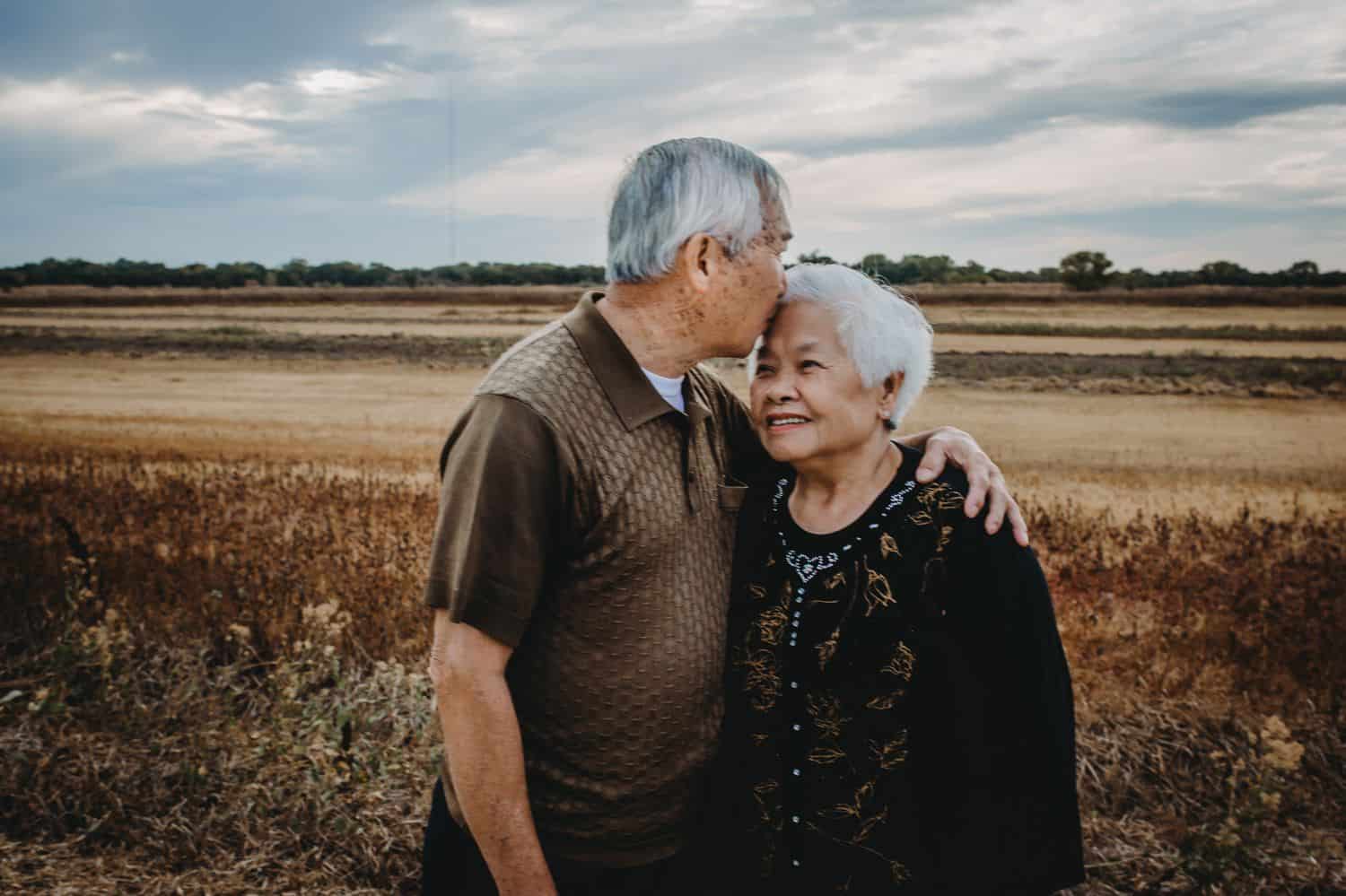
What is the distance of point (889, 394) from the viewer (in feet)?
7.24

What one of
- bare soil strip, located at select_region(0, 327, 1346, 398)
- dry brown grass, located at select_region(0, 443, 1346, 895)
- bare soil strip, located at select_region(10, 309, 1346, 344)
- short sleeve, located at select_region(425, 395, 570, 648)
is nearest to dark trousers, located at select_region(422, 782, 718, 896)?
short sleeve, located at select_region(425, 395, 570, 648)

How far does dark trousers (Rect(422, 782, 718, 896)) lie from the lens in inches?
77.7

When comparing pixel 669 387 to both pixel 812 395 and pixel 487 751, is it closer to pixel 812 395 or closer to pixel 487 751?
pixel 812 395

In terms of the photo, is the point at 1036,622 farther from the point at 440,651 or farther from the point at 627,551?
the point at 440,651

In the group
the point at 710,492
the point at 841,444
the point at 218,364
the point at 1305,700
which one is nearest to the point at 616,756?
the point at 710,492

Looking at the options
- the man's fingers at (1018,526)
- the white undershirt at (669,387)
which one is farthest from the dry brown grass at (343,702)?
the white undershirt at (669,387)

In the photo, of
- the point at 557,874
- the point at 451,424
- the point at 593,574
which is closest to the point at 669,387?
the point at 593,574

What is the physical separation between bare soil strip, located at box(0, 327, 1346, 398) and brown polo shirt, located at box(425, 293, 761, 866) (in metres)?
21.4

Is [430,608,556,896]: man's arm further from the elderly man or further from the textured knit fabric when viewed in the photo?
the textured knit fabric

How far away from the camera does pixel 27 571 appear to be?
562 centimetres

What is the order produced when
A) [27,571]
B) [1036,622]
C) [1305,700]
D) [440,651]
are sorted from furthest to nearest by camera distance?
1. [27,571]
2. [1305,700]
3. [1036,622]
4. [440,651]

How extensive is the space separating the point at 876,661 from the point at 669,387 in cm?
74

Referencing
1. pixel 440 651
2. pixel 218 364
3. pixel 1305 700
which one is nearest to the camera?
pixel 440 651

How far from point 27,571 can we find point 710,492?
535 centimetres
